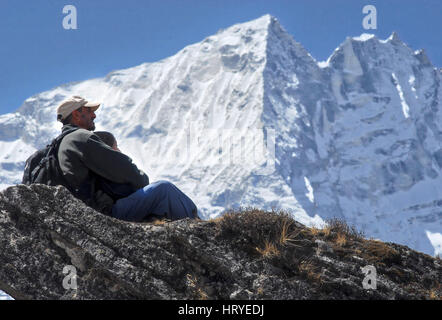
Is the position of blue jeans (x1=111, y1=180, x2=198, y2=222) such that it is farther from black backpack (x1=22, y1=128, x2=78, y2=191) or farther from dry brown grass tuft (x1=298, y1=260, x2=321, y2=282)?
dry brown grass tuft (x1=298, y1=260, x2=321, y2=282)

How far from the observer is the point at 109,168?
9.11m

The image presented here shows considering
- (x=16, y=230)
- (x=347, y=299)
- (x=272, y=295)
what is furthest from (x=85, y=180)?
(x=347, y=299)

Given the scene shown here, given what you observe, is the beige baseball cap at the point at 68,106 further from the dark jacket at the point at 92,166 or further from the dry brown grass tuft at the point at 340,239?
the dry brown grass tuft at the point at 340,239

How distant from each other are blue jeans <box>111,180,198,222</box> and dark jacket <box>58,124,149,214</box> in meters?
→ 0.18

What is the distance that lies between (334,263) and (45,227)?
11.4ft

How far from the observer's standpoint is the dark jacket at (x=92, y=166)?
910 centimetres

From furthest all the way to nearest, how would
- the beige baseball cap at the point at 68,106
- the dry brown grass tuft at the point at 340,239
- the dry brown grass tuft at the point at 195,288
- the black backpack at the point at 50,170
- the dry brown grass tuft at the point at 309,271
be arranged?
the beige baseball cap at the point at 68,106 → the black backpack at the point at 50,170 → the dry brown grass tuft at the point at 340,239 → the dry brown grass tuft at the point at 309,271 → the dry brown grass tuft at the point at 195,288

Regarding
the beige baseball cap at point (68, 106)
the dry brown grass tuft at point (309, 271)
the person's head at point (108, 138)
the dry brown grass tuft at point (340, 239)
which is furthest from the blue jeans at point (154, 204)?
the dry brown grass tuft at point (340, 239)

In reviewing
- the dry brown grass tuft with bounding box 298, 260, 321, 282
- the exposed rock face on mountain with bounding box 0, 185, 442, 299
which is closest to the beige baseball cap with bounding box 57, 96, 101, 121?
the exposed rock face on mountain with bounding box 0, 185, 442, 299

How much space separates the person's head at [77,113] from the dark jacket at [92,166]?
31.3 inches

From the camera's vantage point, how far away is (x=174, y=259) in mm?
8281

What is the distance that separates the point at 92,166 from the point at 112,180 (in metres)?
0.32
